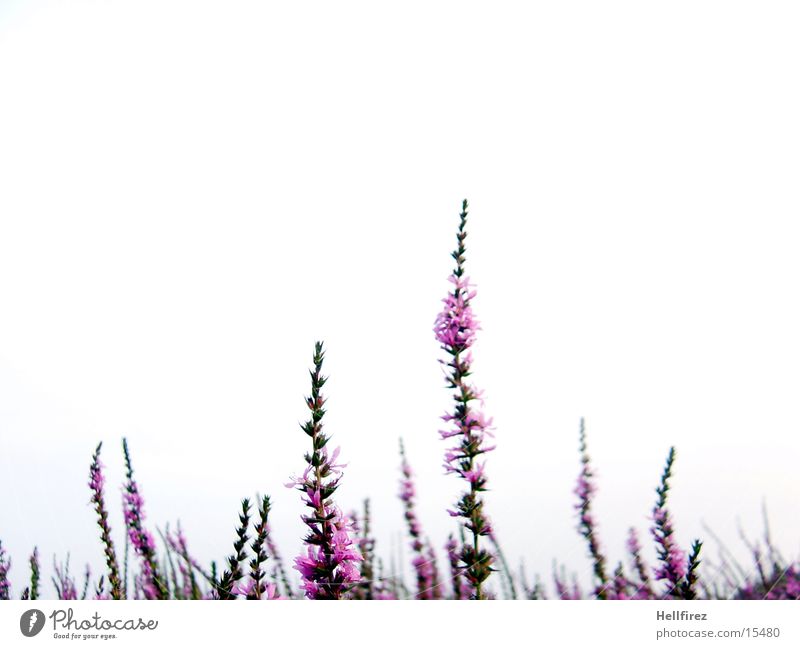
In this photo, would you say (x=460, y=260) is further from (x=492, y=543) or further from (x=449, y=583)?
(x=449, y=583)

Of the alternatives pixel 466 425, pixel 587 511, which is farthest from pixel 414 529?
pixel 466 425

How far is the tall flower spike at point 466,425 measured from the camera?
1.37 meters

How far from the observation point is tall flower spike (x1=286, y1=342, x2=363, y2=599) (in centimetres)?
117

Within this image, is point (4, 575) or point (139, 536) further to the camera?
point (139, 536)

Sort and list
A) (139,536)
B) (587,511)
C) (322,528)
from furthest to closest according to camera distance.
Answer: (587,511), (139,536), (322,528)

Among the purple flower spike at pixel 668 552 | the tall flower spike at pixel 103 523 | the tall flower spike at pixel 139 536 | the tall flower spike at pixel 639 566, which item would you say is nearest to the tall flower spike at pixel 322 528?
the tall flower spike at pixel 103 523

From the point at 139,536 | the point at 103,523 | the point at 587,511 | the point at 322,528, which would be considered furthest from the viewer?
the point at 587,511
